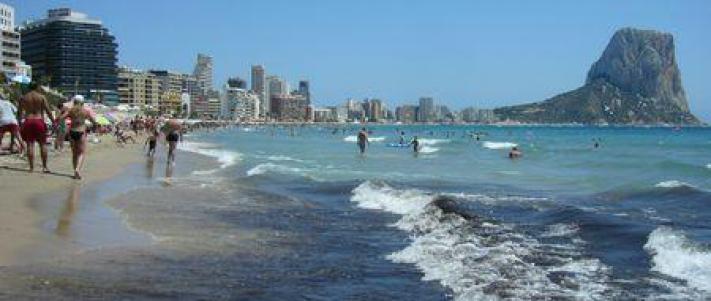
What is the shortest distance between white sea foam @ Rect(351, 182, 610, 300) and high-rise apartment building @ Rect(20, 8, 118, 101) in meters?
149

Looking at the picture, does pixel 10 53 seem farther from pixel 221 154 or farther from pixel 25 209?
pixel 25 209

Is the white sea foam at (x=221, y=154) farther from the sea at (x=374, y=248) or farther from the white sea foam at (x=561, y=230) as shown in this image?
the white sea foam at (x=561, y=230)

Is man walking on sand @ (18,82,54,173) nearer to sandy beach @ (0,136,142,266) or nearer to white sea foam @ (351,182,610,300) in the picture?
sandy beach @ (0,136,142,266)

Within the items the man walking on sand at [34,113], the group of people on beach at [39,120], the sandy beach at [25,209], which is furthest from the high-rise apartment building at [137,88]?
the man walking on sand at [34,113]

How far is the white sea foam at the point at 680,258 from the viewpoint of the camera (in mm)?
8203

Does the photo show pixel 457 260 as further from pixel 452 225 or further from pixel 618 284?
pixel 452 225

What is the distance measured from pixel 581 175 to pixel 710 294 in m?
22.7

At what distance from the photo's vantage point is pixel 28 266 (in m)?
7.00

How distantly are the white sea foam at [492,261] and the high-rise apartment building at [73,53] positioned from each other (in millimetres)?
148515

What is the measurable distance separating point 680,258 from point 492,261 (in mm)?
2295

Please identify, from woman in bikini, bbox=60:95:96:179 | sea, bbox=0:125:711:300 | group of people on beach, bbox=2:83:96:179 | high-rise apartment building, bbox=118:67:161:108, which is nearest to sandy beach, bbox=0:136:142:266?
sea, bbox=0:125:711:300

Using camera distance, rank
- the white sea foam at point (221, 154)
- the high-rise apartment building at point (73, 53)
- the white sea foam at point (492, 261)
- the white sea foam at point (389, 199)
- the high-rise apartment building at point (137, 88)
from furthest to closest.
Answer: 1. the high-rise apartment building at point (137, 88)
2. the high-rise apartment building at point (73, 53)
3. the white sea foam at point (221, 154)
4. the white sea foam at point (389, 199)
5. the white sea foam at point (492, 261)

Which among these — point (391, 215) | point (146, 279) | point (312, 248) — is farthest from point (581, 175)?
point (146, 279)

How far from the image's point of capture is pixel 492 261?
8812 mm
